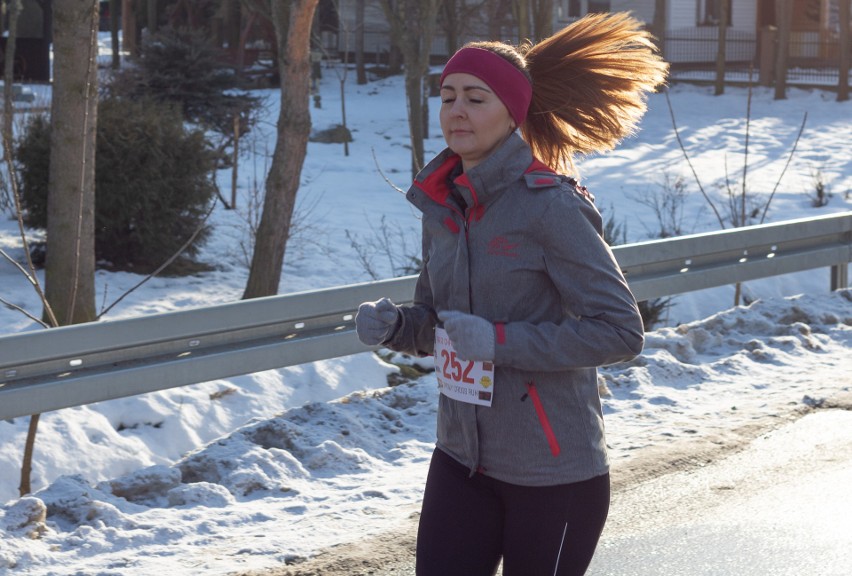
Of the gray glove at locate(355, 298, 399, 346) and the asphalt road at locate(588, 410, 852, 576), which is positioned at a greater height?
the gray glove at locate(355, 298, 399, 346)

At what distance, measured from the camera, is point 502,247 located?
2.92 meters

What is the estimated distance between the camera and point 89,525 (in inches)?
191

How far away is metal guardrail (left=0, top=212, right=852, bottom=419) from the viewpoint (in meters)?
5.04

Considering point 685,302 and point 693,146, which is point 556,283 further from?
point 693,146

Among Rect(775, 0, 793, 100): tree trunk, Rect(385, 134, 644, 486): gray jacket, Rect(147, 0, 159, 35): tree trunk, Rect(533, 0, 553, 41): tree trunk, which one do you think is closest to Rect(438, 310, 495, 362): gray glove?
Rect(385, 134, 644, 486): gray jacket

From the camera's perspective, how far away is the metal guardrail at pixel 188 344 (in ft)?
16.5

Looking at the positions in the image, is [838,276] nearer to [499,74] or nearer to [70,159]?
[70,159]

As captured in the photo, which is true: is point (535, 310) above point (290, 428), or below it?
above

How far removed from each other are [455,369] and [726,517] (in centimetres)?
267

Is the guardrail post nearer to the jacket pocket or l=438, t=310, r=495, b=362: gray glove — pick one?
the jacket pocket

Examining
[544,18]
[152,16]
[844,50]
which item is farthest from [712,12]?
[544,18]

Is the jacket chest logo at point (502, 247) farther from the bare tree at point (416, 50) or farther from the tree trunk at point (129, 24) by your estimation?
the tree trunk at point (129, 24)

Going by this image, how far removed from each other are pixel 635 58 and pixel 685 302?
26.6 ft

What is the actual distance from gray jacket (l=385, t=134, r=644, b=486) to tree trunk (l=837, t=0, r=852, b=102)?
28552 millimetres
